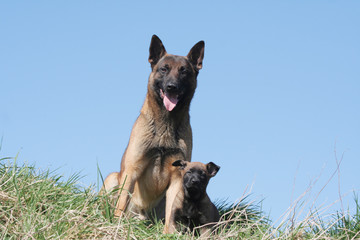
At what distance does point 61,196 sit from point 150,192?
1.82m

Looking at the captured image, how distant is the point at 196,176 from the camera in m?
6.40

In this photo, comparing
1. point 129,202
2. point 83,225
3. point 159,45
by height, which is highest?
point 159,45

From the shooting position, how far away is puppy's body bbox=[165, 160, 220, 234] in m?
6.36

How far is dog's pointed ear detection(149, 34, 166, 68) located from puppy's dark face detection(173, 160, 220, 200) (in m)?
1.74

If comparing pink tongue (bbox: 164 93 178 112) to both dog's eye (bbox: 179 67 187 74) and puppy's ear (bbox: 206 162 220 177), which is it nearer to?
dog's eye (bbox: 179 67 187 74)

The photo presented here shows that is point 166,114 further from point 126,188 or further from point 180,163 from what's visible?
point 126,188

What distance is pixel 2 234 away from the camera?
4566mm

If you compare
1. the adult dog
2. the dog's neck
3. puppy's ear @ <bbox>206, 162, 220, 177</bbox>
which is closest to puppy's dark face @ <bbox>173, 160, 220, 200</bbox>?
puppy's ear @ <bbox>206, 162, 220, 177</bbox>

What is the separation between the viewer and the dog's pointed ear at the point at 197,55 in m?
7.62

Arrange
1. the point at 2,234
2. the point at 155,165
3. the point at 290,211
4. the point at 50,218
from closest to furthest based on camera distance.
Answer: the point at 2,234 → the point at 50,218 → the point at 290,211 → the point at 155,165

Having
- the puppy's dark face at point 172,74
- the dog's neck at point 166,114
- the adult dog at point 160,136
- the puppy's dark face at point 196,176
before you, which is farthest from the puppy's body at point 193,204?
the puppy's dark face at point 172,74

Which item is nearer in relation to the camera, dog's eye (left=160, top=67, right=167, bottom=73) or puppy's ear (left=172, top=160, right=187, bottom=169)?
puppy's ear (left=172, top=160, right=187, bottom=169)

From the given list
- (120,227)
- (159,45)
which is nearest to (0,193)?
(120,227)

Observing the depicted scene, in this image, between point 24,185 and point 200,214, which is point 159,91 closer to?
point 200,214
